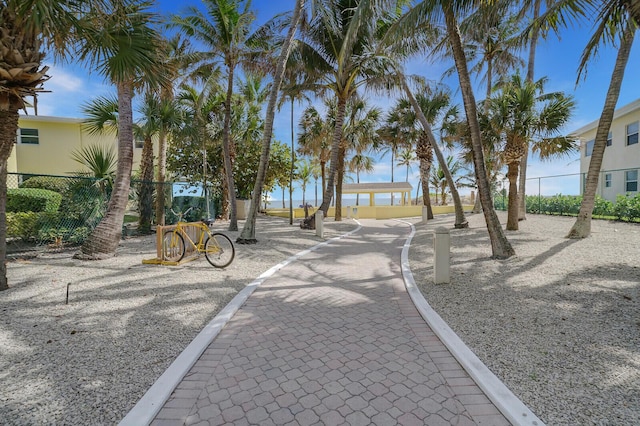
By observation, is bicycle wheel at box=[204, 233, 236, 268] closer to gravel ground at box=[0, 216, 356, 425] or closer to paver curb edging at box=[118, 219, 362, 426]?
gravel ground at box=[0, 216, 356, 425]

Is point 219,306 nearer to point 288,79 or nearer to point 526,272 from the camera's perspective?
point 526,272

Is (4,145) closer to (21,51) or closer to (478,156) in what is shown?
(21,51)

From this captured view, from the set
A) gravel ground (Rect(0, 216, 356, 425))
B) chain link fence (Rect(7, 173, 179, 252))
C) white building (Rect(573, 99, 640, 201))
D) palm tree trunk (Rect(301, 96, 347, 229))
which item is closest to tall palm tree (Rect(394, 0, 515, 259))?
gravel ground (Rect(0, 216, 356, 425))

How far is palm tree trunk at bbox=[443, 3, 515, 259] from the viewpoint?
25.4ft

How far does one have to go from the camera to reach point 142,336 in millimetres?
3752

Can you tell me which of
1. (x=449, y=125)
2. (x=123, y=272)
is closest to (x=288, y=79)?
(x=449, y=125)

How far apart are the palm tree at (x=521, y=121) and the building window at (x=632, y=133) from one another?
9.15 metres

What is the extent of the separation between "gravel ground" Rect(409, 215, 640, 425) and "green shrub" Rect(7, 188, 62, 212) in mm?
11251

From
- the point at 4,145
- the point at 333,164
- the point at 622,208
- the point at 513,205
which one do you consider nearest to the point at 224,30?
the point at 333,164

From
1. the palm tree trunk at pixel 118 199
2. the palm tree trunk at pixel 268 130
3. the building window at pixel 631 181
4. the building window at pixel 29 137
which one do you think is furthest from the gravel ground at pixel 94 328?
the building window at pixel 631 181

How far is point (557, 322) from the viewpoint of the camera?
4.06 meters

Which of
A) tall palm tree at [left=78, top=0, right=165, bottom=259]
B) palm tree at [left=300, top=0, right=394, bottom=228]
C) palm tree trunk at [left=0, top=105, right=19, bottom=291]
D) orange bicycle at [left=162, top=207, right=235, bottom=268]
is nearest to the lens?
palm tree trunk at [left=0, top=105, right=19, bottom=291]

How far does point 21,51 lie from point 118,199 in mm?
3980

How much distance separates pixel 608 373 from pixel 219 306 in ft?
14.9
